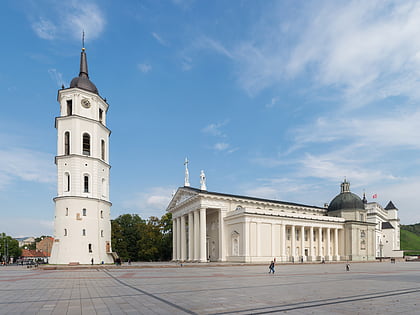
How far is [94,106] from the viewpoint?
168 ft

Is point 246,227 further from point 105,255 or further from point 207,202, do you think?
point 105,255

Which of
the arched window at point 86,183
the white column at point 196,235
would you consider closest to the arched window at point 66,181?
the arched window at point 86,183

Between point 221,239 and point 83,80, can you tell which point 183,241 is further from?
point 83,80

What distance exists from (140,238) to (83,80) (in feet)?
137

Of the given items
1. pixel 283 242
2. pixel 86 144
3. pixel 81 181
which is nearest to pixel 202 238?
pixel 283 242

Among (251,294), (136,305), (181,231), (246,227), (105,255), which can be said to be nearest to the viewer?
(136,305)

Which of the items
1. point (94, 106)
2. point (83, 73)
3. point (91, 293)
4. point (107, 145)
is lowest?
point (91, 293)

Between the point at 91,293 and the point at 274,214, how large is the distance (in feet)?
164

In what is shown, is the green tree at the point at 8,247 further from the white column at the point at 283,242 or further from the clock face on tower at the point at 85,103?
the white column at the point at 283,242

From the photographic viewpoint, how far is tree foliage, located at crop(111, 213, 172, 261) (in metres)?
77.8

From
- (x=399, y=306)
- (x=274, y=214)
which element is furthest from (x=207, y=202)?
(x=399, y=306)

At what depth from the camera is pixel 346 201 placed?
80625 millimetres

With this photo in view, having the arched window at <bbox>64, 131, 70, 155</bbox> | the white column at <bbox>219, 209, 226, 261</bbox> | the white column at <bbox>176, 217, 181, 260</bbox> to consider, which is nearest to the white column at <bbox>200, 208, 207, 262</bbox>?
the white column at <bbox>219, 209, 226, 261</bbox>

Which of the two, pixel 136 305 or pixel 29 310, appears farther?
pixel 136 305
